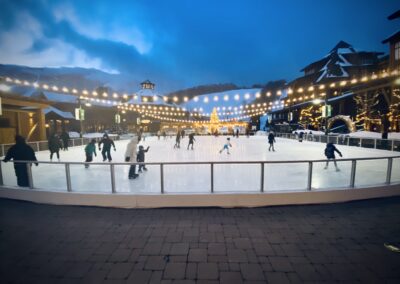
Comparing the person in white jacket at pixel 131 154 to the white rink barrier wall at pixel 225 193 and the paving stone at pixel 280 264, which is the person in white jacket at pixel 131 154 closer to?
the white rink barrier wall at pixel 225 193

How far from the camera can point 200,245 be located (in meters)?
2.81

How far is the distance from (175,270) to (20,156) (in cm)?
513

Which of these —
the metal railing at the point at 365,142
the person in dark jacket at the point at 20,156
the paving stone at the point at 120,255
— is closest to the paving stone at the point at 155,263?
the paving stone at the point at 120,255

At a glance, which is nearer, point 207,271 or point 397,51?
point 207,271

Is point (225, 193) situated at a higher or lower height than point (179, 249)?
higher

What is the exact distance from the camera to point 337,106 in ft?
83.1

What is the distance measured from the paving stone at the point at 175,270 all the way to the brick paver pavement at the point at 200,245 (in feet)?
0.04

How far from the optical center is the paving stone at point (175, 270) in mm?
2250

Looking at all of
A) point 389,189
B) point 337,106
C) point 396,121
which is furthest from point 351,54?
point 389,189

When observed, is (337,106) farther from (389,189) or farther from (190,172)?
(190,172)

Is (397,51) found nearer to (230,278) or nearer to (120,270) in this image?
(230,278)

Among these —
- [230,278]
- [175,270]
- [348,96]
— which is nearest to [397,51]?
[348,96]

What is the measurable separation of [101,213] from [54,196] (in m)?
1.36

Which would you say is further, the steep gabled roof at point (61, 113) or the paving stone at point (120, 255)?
the steep gabled roof at point (61, 113)
